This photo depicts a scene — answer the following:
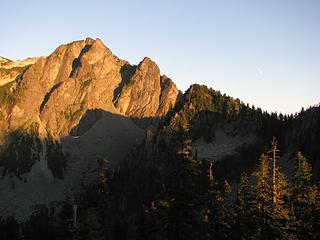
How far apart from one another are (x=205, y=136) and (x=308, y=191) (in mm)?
130887

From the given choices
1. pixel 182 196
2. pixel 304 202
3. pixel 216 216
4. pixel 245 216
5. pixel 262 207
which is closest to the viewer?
pixel 182 196

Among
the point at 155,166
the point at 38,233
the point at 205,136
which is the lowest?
the point at 38,233

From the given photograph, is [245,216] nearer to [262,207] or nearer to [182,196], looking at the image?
[262,207]

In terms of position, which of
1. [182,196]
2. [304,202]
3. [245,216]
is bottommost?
[245,216]

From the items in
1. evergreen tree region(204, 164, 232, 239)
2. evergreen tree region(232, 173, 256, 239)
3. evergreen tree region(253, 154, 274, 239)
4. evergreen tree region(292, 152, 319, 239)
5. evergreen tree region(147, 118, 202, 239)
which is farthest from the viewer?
evergreen tree region(204, 164, 232, 239)

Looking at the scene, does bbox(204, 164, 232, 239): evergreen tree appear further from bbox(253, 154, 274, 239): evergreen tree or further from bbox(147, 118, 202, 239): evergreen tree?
bbox(147, 118, 202, 239): evergreen tree

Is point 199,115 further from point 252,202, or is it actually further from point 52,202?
point 252,202

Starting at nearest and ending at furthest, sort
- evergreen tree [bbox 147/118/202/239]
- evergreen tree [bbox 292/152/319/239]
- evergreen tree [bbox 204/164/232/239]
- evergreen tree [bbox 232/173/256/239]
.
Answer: evergreen tree [bbox 147/118/202/239], evergreen tree [bbox 292/152/319/239], evergreen tree [bbox 232/173/256/239], evergreen tree [bbox 204/164/232/239]

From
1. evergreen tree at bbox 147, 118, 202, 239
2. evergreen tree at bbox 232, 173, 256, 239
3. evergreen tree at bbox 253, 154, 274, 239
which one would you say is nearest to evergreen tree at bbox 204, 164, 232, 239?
evergreen tree at bbox 232, 173, 256, 239

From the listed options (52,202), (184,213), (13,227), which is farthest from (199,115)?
(184,213)

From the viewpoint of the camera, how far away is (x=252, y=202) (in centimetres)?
5400

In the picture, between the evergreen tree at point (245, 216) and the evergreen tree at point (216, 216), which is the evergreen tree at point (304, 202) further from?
the evergreen tree at point (216, 216)

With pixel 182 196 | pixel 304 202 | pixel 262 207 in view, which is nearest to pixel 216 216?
pixel 262 207

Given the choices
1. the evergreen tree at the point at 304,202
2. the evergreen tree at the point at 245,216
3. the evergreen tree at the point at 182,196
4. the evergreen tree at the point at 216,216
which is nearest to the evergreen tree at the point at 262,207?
the evergreen tree at the point at 245,216
